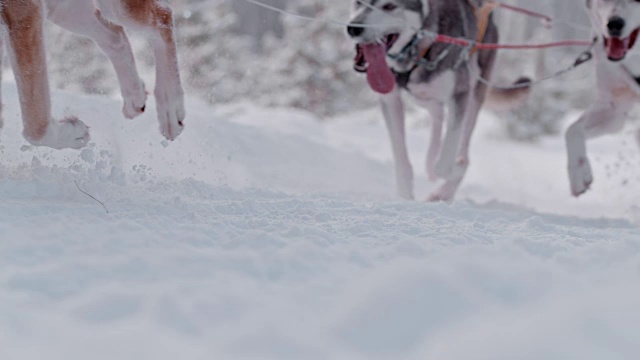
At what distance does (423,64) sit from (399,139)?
0.48 meters

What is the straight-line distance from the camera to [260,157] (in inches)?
190

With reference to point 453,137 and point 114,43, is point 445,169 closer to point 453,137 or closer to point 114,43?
point 453,137

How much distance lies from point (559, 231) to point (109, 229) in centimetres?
125

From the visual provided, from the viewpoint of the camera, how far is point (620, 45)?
11.1 ft

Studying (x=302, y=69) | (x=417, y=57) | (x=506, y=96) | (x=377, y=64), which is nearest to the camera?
(x=377, y=64)

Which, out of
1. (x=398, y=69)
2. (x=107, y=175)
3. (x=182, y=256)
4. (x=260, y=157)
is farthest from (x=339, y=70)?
(x=182, y=256)

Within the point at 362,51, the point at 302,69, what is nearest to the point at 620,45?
the point at 362,51

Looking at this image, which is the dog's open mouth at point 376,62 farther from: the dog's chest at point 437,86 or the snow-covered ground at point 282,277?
the snow-covered ground at point 282,277

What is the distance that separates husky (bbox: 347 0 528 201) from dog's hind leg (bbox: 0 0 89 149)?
147 centimetres

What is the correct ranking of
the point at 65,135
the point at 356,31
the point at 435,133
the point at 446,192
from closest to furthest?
the point at 65,135, the point at 356,31, the point at 446,192, the point at 435,133

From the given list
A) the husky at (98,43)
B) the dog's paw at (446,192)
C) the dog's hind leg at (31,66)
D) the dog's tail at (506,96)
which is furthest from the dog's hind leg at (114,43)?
the dog's tail at (506,96)

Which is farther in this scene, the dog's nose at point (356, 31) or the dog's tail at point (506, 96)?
the dog's tail at point (506, 96)

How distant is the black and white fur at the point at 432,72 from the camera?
366 cm

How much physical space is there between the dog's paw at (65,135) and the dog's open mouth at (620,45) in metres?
2.25
